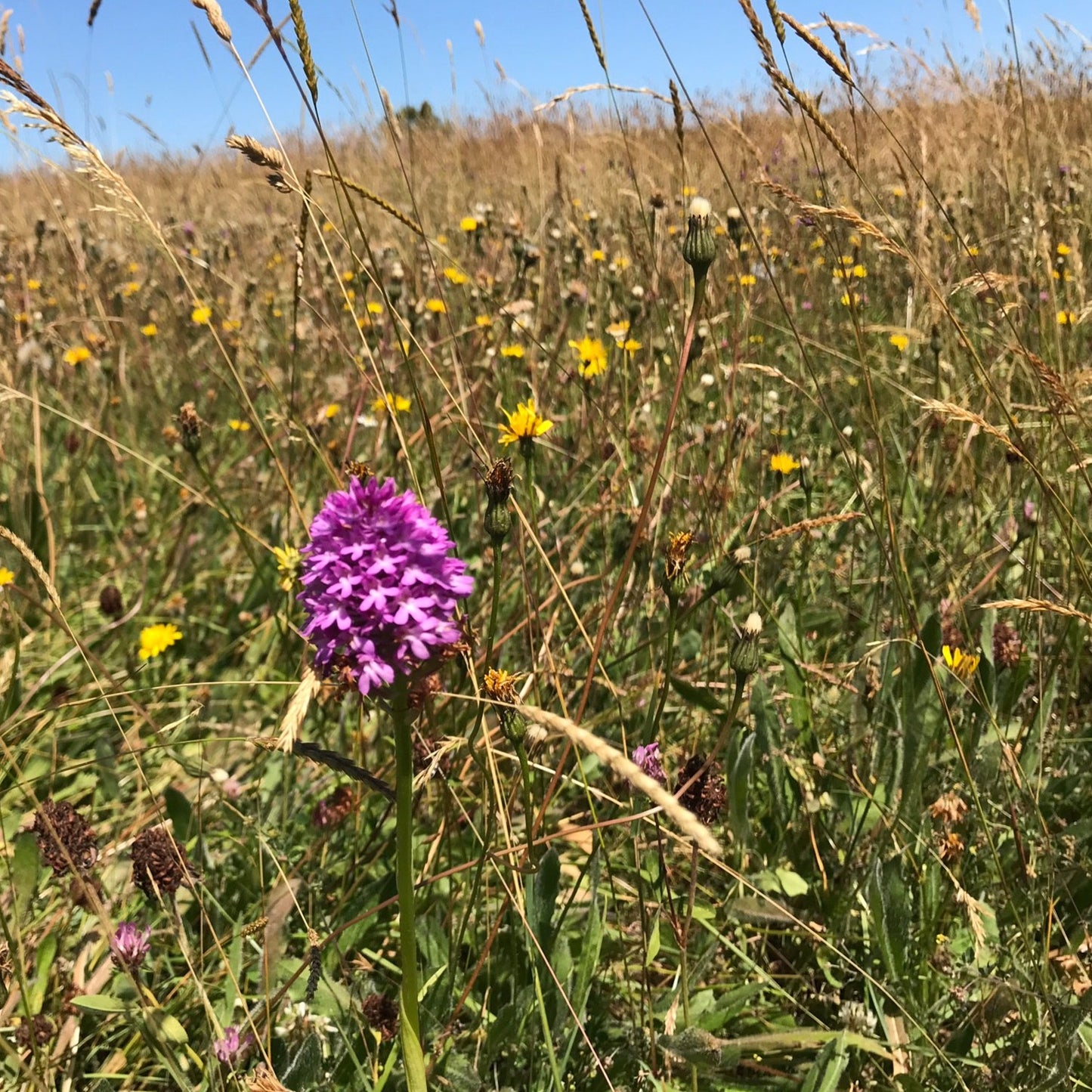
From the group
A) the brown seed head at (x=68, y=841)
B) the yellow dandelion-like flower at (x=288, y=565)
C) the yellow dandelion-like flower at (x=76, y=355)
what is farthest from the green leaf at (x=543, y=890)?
the yellow dandelion-like flower at (x=76, y=355)

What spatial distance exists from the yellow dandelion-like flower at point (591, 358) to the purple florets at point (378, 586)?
173 centimetres

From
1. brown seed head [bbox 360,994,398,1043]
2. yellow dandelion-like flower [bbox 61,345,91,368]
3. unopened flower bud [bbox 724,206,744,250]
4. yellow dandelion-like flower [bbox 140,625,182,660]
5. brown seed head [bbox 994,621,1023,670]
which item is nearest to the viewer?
brown seed head [bbox 360,994,398,1043]

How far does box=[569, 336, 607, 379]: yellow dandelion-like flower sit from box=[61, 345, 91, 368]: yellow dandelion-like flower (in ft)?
6.06

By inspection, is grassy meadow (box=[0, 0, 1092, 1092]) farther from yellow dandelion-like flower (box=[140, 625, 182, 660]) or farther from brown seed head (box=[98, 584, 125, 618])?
brown seed head (box=[98, 584, 125, 618])

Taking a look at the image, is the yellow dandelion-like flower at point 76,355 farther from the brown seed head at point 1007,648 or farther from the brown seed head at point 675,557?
the brown seed head at point 1007,648

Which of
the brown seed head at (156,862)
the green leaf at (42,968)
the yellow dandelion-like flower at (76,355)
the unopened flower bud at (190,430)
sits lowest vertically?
the green leaf at (42,968)

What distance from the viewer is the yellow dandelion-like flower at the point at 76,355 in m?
3.04

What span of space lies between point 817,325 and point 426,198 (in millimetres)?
3402

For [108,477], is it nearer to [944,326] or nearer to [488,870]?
[488,870]

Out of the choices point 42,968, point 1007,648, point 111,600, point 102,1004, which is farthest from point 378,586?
point 111,600

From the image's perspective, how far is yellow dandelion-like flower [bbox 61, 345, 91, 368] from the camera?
3037 millimetres

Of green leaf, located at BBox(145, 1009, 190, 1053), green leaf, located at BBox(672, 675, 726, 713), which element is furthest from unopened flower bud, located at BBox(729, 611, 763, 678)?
green leaf, located at BBox(145, 1009, 190, 1053)

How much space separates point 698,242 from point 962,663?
84 centimetres

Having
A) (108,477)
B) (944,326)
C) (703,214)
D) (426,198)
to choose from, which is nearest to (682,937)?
(703,214)
